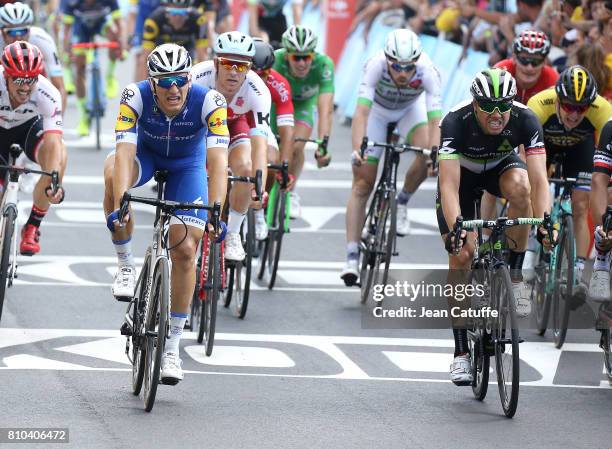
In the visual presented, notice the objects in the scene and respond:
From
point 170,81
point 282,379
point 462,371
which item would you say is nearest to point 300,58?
point 282,379

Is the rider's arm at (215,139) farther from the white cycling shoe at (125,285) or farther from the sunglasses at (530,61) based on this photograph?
the sunglasses at (530,61)

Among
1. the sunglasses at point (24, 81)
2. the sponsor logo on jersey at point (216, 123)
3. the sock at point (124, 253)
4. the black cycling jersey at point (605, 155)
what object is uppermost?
the sunglasses at point (24, 81)

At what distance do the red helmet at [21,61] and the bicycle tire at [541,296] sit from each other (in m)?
3.92

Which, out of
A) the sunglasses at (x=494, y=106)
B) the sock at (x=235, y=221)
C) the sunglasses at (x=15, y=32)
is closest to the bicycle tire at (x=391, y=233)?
the sock at (x=235, y=221)

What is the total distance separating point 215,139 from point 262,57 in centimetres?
335

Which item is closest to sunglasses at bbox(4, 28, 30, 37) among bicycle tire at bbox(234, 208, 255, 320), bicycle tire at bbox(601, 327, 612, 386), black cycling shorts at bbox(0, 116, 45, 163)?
black cycling shorts at bbox(0, 116, 45, 163)

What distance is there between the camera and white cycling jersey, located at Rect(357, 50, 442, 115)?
12.7 metres

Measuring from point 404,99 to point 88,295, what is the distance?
123 inches

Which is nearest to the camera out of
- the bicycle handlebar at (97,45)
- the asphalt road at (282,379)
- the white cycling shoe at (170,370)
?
the asphalt road at (282,379)

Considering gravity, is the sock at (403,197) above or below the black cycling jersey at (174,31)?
below

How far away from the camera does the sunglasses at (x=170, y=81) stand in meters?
8.92

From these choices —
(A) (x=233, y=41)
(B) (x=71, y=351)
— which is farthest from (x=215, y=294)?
(A) (x=233, y=41)

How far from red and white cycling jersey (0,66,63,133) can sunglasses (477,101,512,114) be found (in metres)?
3.40

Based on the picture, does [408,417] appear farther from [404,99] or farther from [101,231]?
[101,231]
